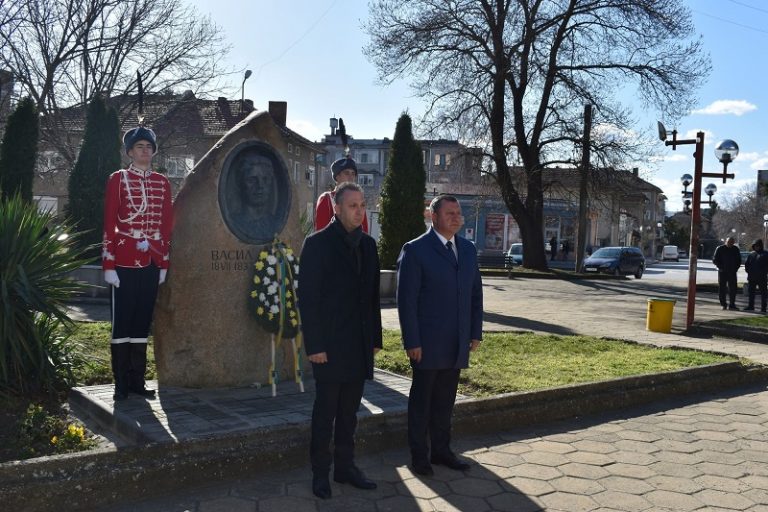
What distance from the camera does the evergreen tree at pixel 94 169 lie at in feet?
59.5

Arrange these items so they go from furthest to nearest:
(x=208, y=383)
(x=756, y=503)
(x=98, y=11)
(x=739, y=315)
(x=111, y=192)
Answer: (x=98, y=11)
(x=739, y=315)
(x=208, y=383)
(x=111, y=192)
(x=756, y=503)

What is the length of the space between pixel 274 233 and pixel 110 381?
6.42ft

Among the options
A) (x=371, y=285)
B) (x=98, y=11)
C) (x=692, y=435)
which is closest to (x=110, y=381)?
(x=371, y=285)

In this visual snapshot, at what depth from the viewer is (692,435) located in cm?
618

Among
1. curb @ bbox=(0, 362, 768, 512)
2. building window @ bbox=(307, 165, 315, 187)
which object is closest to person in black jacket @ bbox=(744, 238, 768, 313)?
curb @ bbox=(0, 362, 768, 512)

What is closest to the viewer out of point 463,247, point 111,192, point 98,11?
point 463,247

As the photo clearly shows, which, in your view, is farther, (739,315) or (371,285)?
(739,315)

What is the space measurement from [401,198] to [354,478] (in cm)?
1602

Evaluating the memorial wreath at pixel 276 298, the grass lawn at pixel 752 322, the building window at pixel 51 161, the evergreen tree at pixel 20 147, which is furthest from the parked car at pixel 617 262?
the memorial wreath at pixel 276 298

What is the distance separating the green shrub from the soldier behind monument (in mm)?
556

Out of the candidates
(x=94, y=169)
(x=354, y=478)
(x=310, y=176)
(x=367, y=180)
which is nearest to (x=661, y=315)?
(x=354, y=478)

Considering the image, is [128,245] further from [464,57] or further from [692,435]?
[464,57]

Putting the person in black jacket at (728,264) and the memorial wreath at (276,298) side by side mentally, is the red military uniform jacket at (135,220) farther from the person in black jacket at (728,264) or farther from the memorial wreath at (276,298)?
the person in black jacket at (728,264)

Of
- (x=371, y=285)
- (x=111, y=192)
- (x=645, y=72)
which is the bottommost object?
(x=371, y=285)
